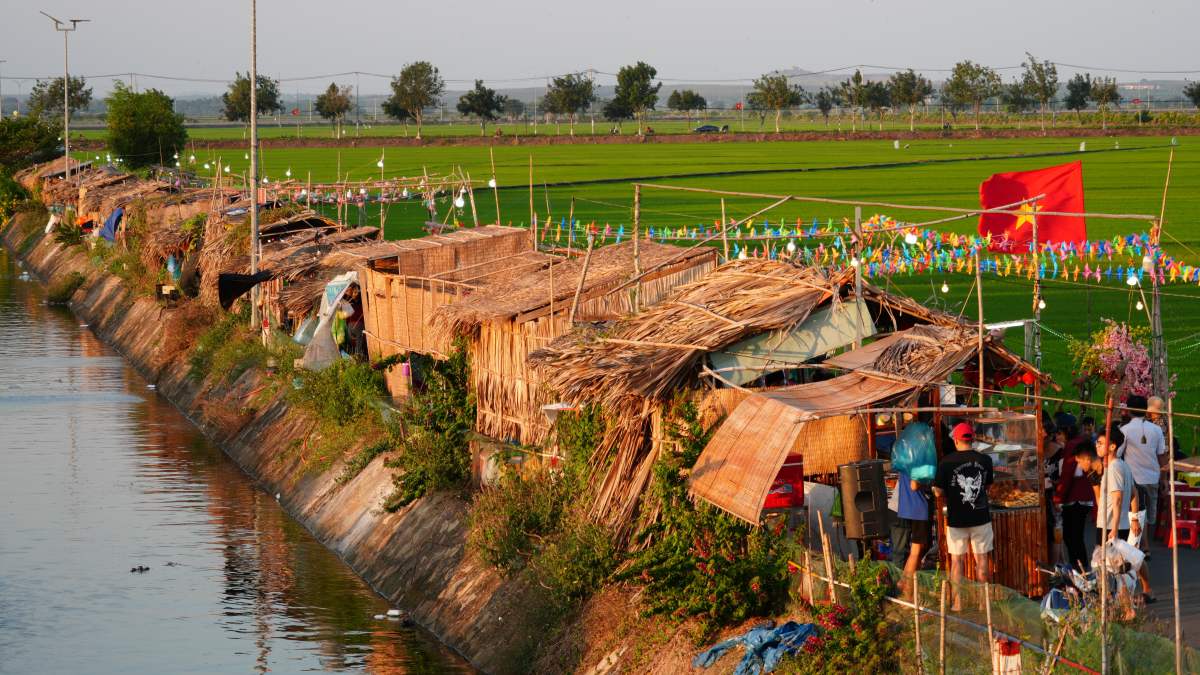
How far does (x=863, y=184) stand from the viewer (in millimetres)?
85750

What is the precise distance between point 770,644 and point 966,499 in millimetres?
2162

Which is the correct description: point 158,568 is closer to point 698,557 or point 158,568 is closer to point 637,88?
point 698,557

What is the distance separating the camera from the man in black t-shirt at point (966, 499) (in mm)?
14672

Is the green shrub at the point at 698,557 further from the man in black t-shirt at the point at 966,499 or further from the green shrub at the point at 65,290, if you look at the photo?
the green shrub at the point at 65,290

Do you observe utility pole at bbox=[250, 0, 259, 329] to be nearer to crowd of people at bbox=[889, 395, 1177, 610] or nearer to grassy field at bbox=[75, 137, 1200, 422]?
grassy field at bbox=[75, 137, 1200, 422]

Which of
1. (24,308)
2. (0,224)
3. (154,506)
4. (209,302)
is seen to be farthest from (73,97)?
(154,506)

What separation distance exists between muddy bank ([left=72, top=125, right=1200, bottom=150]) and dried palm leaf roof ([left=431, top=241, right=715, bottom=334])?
112 m

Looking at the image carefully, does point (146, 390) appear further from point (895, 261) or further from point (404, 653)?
point (404, 653)

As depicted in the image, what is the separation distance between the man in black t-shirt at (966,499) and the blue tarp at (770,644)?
1.49 m

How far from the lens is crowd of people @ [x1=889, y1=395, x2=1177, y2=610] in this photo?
1468 centimetres

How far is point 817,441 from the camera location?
1727cm

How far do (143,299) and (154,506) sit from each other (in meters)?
23.2

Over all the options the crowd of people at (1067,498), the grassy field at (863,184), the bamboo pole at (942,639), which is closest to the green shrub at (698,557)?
the crowd of people at (1067,498)

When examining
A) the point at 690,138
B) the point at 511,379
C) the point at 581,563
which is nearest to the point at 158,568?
the point at 511,379
